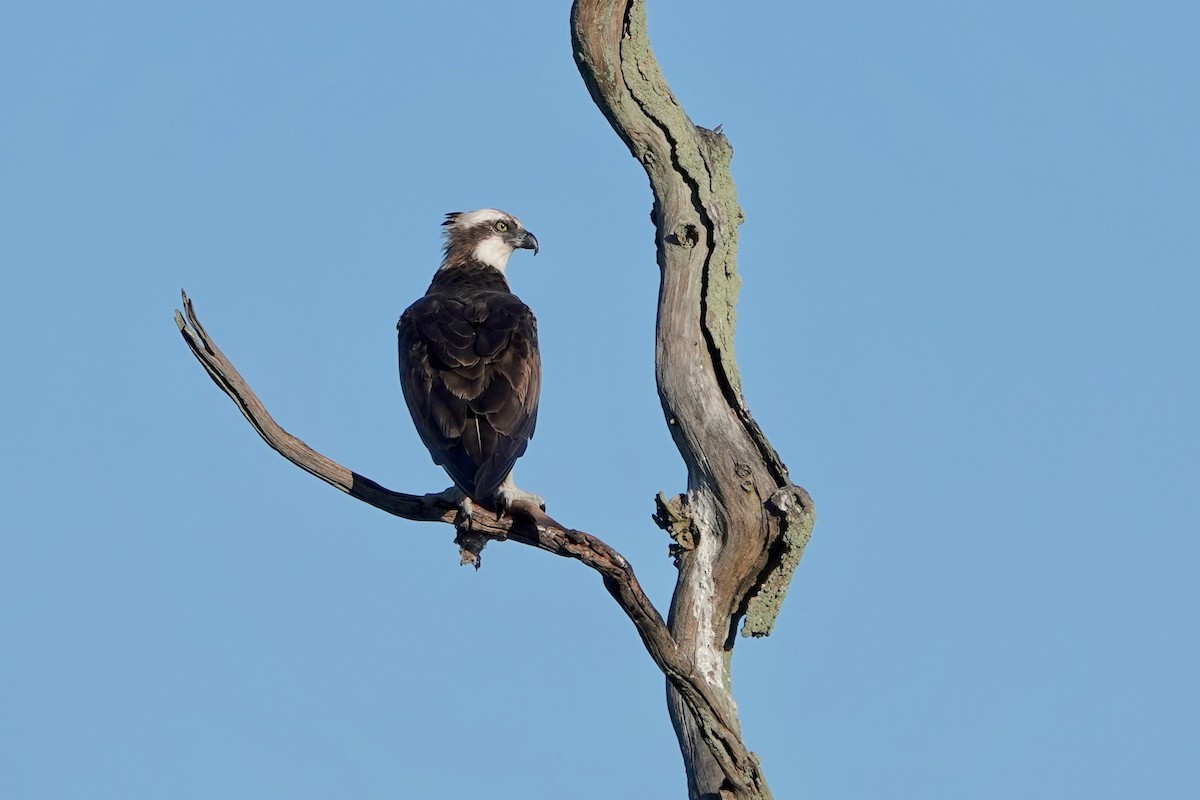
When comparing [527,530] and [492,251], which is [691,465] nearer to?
[527,530]

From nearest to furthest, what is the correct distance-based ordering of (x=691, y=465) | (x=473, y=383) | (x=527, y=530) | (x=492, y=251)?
(x=527, y=530) < (x=691, y=465) < (x=473, y=383) < (x=492, y=251)

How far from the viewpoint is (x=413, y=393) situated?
858 cm

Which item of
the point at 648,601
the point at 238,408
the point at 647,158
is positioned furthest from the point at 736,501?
the point at 238,408

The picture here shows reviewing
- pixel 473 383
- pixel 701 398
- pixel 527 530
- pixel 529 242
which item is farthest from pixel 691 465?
pixel 529 242

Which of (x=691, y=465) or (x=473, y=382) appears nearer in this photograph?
(x=691, y=465)

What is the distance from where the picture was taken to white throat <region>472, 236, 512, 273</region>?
37.3ft

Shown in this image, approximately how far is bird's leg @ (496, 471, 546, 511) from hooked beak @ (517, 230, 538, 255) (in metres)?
3.84

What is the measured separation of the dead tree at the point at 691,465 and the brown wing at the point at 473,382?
16.4 inches

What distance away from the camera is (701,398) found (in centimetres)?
754

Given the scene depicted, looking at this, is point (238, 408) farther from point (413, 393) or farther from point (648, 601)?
point (648, 601)

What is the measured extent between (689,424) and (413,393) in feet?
6.42

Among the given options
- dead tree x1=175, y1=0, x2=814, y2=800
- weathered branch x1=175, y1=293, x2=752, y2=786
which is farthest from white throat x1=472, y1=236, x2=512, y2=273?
weathered branch x1=175, y1=293, x2=752, y2=786

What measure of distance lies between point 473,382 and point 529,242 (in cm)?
329

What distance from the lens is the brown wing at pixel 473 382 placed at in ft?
25.6
